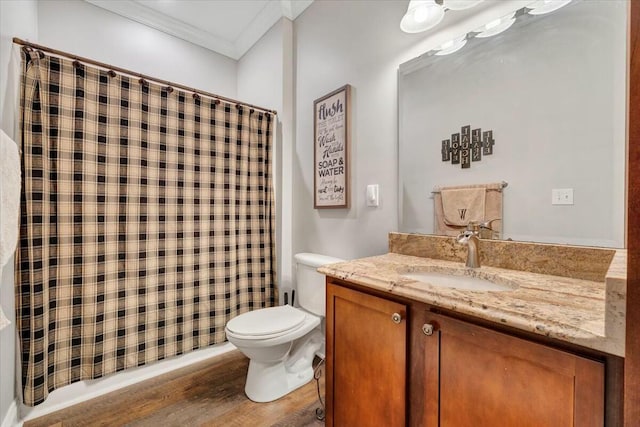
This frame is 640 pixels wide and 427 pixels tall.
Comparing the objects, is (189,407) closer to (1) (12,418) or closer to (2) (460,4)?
(1) (12,418)

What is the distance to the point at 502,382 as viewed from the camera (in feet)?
2.13

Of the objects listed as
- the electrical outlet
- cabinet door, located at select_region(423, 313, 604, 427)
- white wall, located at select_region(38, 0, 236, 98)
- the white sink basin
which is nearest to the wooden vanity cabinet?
cabinet door, located at select_region(423, 313, 604, 427)

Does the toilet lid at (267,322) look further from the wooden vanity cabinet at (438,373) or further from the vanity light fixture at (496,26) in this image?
the vanity light fixture at (496,26)

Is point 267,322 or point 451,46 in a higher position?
point 451,46

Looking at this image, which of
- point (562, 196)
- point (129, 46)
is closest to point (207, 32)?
point (129, 46)

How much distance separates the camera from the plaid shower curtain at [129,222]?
138cm

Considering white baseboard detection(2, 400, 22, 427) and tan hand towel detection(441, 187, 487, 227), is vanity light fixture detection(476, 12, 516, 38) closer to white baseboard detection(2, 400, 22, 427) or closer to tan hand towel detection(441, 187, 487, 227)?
tan hand towel detection(441, 187, 487, 227)

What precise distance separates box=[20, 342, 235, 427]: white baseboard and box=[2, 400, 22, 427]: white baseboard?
0.5 inches

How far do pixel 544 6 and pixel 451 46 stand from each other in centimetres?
33

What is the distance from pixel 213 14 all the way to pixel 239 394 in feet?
8.93

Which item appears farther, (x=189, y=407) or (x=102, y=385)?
(x=102, y=385)

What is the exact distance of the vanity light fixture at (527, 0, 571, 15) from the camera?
3.21ft

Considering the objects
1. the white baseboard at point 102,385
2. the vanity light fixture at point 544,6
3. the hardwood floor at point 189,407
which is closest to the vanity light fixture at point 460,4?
the vanity light fixture at point 544,6

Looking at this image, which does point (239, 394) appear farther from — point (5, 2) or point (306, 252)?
point (5, 2)
